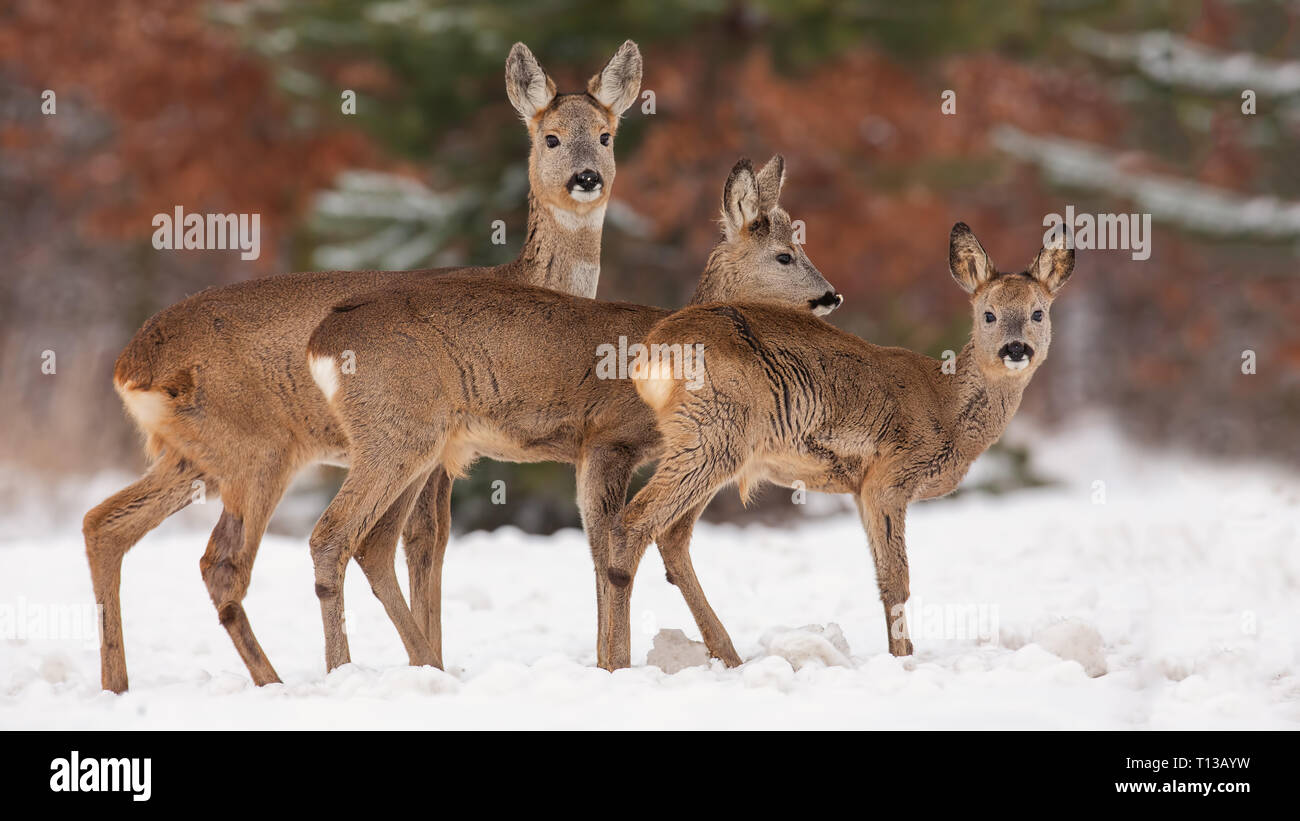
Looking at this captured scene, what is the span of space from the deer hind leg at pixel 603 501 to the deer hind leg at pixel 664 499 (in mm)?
163

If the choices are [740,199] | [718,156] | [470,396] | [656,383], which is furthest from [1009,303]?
[718,156]

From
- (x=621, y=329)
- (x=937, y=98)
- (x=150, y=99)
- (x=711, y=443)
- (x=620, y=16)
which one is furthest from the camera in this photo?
(x=150, y=99)

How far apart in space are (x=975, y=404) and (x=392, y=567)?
2.92m

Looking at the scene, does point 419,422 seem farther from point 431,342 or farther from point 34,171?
point 34,171

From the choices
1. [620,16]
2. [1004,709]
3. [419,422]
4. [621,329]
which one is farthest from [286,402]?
[620,16]

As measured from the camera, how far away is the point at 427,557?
8242mm

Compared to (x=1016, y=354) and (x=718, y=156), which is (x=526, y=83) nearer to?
(x=1016, y=354)

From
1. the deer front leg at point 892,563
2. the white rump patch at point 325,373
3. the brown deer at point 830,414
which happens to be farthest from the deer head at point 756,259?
the white rump patch at point 325,373

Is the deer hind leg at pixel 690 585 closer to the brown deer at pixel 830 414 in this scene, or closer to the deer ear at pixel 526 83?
the brown deer at pixel 830 414

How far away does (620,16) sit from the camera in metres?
14.8

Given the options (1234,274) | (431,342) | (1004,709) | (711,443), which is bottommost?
(1004,709)

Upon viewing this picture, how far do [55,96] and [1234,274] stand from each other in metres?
15.0

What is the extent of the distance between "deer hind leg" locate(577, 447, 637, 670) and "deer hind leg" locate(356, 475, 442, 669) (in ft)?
2.71

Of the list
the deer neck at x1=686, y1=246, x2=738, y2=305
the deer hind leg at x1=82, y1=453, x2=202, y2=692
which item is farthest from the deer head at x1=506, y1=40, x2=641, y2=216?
the deer hind leg at x1=82, y1=453, x2=202, y2=692
